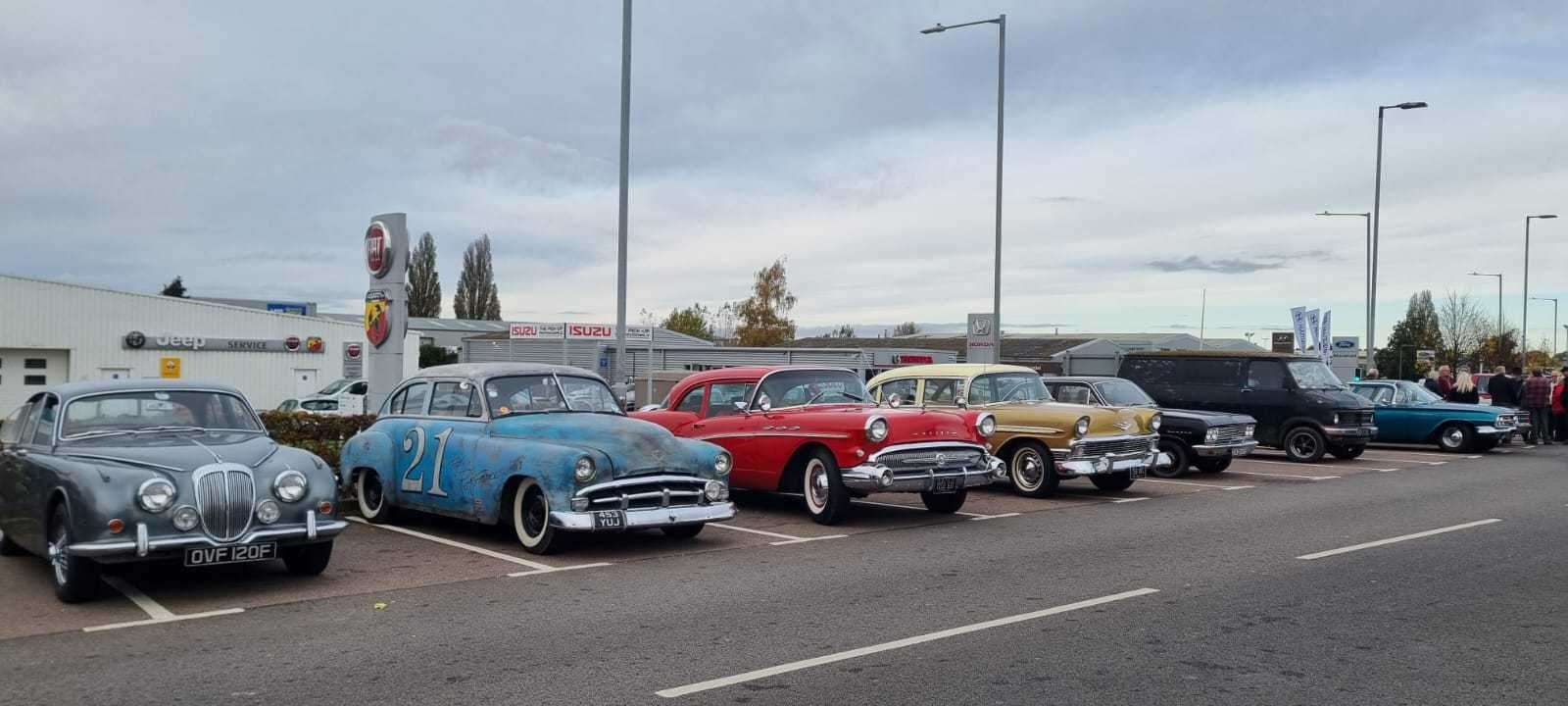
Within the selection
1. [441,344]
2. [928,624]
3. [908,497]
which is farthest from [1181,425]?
[441,344]

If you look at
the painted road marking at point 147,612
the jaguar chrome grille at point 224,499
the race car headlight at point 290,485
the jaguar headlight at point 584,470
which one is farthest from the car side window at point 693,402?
the painted road marking at point 147,612

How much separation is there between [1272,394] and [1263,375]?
388mm

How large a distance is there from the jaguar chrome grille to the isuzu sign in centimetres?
904

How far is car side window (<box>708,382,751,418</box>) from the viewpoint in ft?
44.8

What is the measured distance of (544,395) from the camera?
1148 centimetres

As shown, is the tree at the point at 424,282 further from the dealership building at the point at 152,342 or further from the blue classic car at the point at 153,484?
the blue classic car at the point at 153,484

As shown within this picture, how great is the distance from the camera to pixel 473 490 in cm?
1072

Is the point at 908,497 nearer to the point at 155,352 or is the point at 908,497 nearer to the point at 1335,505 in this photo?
the point at 1335,505

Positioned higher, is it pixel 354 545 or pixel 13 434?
pixel 13 434

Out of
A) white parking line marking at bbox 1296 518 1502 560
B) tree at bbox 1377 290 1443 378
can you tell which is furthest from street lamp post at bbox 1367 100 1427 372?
tree at bbox 1377 290 1443 378

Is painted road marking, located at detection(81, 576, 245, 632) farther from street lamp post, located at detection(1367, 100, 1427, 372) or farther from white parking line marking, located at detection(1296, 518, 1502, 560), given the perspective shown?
street lamp post, located at detection(1367, 100, 1427, 372)

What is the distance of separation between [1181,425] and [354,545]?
1256 cm

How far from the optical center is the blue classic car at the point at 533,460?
1002 cm

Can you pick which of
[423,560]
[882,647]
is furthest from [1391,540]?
[423,560]
